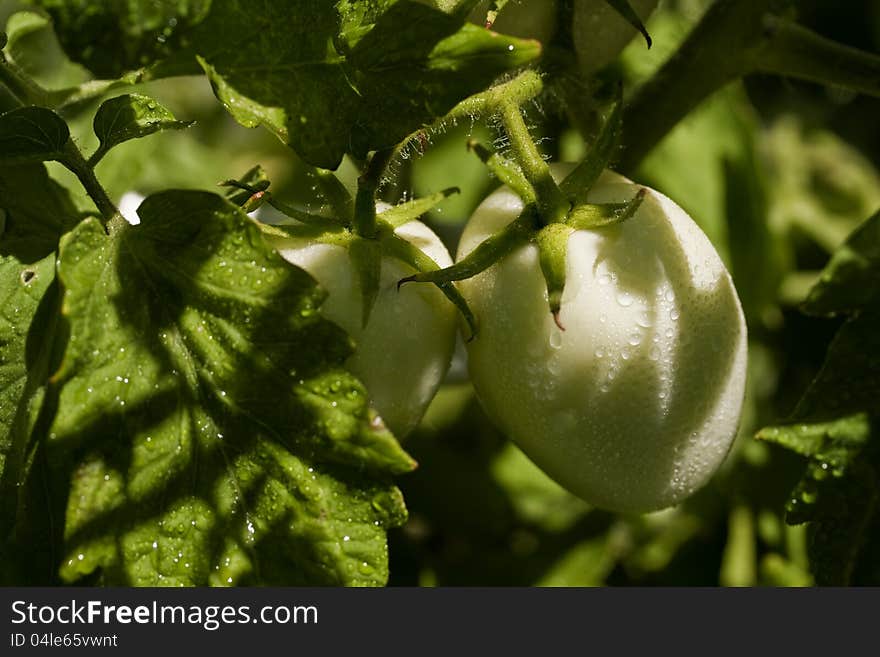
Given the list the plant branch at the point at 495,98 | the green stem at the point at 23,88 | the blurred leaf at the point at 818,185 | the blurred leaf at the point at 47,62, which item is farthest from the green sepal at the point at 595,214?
the blurred leaf at the point at 818,185

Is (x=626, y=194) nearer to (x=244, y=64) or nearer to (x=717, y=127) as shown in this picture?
(x=244, y=64)

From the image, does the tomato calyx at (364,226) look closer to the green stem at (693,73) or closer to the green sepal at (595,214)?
the green sepal at (595,214)

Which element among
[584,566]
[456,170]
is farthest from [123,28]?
[584,566]

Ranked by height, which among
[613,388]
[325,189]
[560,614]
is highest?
[325,189]

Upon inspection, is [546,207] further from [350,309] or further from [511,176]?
[350,309]

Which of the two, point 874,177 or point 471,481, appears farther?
point 874,177

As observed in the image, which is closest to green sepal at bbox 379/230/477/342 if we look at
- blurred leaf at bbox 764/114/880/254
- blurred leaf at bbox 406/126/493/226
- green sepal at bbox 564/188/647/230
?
green sepal at bbox 564/188/647/230

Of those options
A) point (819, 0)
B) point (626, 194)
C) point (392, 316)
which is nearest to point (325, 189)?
point (392, 316)

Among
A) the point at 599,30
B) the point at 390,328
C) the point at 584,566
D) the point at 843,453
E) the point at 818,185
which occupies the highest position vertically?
the point at 599,30
